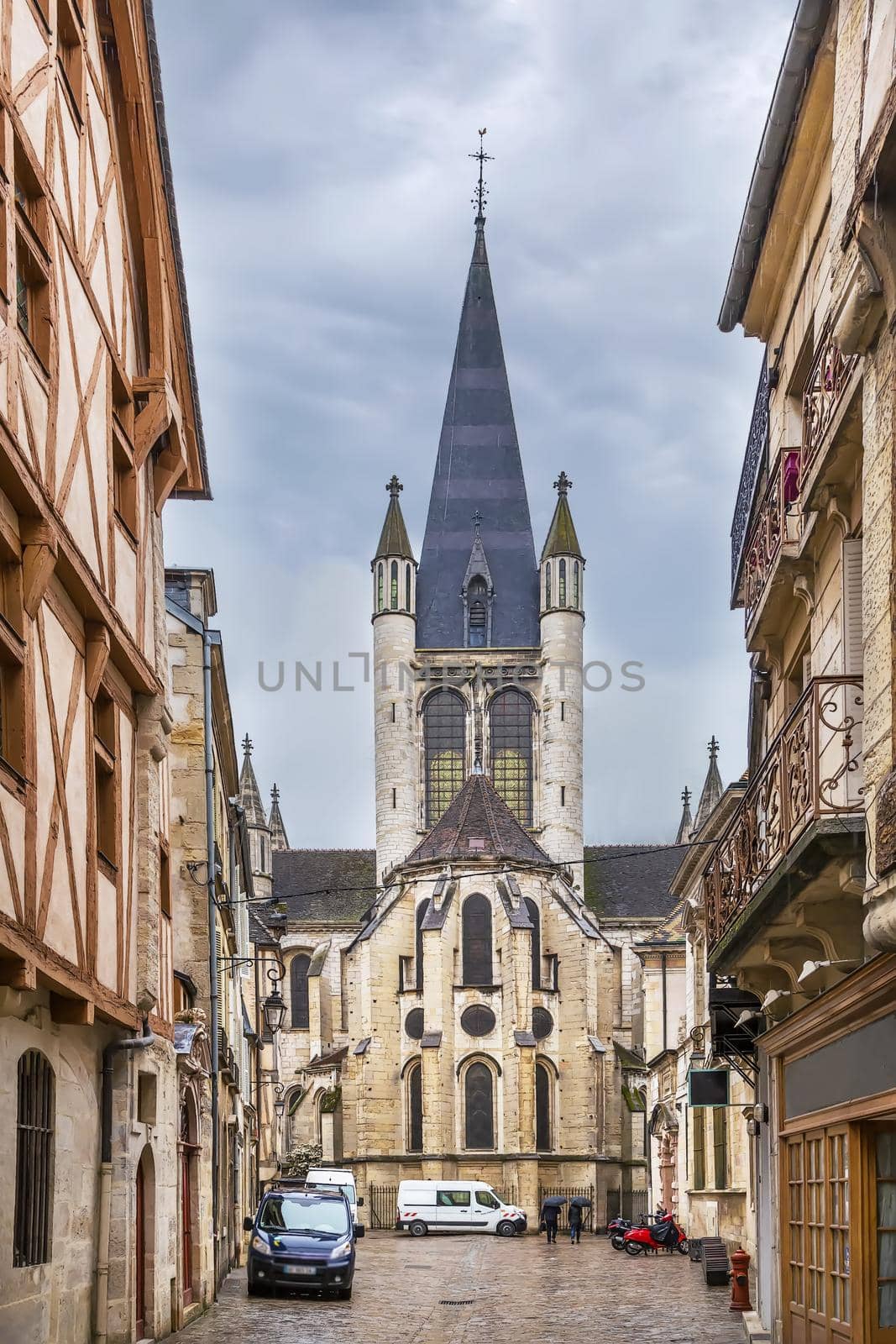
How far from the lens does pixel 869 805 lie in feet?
25.8

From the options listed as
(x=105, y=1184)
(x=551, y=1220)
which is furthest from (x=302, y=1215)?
(x=551, y=1220)

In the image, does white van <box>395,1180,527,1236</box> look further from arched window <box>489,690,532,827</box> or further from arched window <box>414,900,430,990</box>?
arched window <box>489,690,532,827</box>

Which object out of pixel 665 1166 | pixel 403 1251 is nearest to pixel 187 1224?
pixel 403 1251

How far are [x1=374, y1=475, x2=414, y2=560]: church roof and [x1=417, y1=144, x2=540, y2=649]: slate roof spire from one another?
172 cm

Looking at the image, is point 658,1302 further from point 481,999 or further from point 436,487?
point 436,487

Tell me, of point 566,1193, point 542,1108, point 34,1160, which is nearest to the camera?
point 34,1160

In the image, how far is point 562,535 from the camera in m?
67.5

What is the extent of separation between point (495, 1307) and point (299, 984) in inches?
1928

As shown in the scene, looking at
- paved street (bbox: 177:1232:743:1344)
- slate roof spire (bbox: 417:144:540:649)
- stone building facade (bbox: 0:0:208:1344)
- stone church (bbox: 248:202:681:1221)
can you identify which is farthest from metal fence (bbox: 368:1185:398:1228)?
stone building facade (bbox: 0:0:208:1344)

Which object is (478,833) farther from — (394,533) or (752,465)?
(752,465)

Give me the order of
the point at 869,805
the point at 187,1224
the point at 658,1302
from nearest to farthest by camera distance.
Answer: the point at 869,805 → the point at 187,1224 → the point at 658,1302

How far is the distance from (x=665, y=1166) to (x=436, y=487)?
38.6m

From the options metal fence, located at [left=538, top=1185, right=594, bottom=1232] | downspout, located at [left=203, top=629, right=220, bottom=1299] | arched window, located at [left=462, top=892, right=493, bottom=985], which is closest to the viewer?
downspout, located at [left=203, top=629, right=220, bottom=1299]

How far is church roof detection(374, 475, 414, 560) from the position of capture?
6769 cm
